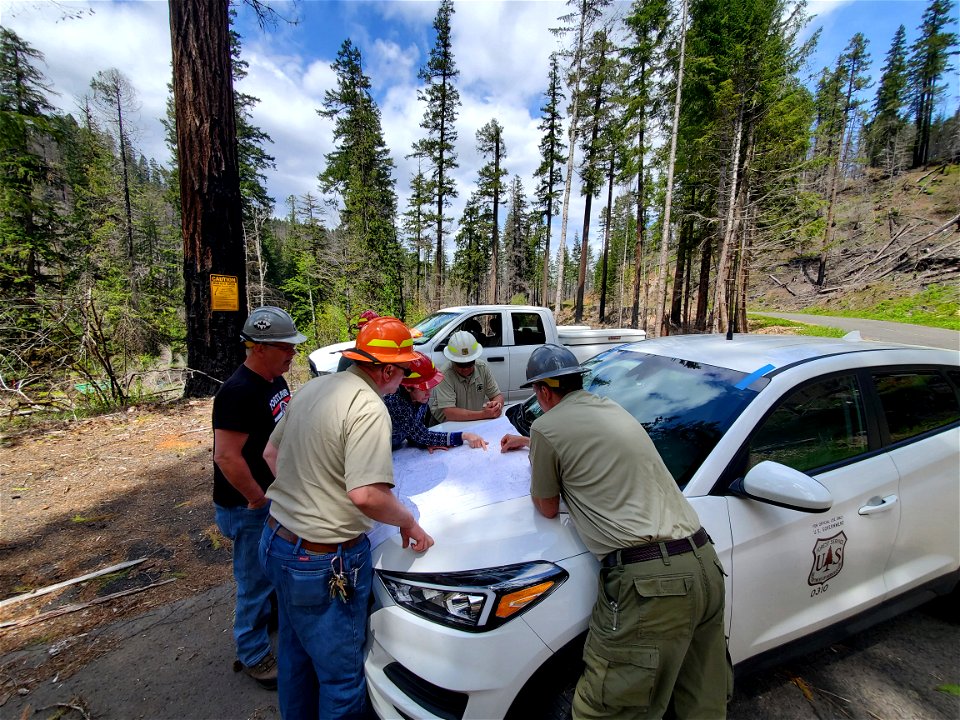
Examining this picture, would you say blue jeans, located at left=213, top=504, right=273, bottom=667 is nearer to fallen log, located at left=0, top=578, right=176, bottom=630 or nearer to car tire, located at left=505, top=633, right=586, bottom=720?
fallen log, located at left=0, top=578, right=176, bottom=630

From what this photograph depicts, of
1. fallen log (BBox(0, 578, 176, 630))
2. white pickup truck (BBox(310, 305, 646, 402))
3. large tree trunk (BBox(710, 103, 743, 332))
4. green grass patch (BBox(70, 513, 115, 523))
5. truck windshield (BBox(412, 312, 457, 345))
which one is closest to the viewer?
fallen log (BBox(0, 578, 176, 630))

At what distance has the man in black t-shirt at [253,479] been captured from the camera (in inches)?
81.6

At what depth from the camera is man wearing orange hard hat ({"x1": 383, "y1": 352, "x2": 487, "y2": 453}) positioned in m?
2.49

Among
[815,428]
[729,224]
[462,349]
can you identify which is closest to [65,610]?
[462,349]

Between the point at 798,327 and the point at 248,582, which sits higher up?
the point at 798,327

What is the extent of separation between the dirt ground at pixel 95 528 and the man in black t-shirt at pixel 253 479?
1027 millimetres

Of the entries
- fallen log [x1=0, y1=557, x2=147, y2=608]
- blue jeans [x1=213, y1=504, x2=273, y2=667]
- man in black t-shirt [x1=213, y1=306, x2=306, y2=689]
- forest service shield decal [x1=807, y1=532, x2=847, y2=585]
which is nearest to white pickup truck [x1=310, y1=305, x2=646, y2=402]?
fallen log [x1=0, y1=557, x2=147, y2=608]

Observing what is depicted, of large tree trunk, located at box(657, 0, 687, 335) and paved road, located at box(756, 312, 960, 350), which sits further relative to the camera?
large tree trunk, located at box(657, 0, 687, 335)

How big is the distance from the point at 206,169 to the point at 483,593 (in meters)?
6.56

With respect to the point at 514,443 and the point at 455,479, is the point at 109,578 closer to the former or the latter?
the point at 455,479

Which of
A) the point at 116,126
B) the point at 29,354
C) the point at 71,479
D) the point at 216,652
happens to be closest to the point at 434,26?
the point at 116,126

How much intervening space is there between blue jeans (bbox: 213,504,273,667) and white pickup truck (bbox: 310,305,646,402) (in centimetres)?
449

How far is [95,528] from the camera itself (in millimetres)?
3553

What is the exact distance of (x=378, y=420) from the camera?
1609mm
